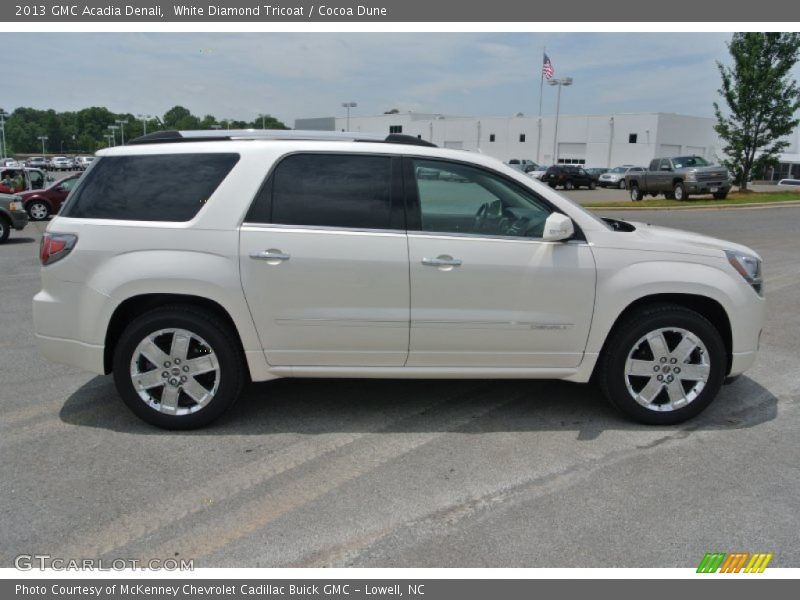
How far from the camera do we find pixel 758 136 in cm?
2591

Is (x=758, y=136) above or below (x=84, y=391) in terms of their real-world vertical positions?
above

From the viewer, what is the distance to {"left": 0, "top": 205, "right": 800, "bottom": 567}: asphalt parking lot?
302 cm

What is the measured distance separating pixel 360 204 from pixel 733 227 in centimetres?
1559

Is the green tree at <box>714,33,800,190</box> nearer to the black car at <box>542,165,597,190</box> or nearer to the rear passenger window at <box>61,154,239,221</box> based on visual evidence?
the black car at <box>542,165,597,190</box>

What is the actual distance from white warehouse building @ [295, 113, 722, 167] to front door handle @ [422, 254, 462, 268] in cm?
5480

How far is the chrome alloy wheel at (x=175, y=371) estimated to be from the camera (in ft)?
13.5

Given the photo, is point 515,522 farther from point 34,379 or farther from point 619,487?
point 34,379

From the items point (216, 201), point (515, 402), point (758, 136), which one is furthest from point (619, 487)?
point (758, 136)

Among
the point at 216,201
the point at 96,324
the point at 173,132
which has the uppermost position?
the point at 173,132

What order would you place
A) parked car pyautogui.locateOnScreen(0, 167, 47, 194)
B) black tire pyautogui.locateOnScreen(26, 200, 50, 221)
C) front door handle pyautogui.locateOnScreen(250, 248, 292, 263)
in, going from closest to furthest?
front door handle pyautogui.locateOnScreen(250, 248, 292, 263) → parked car pyautogui.locateOnScreen(0, 167, 47, 194) → black tire pyautogui.locateOnScreen(26, 200, 50, 221)

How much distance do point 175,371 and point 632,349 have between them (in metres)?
3.03

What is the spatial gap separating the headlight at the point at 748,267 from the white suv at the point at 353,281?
50 millimetres

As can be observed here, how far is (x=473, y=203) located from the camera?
437cm

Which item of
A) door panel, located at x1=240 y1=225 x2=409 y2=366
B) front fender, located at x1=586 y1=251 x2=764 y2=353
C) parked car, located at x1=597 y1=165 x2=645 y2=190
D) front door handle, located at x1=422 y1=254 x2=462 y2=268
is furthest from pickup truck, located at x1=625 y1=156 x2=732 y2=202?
door panel, located at x1=240 y1=225 x2=409 y2=366
